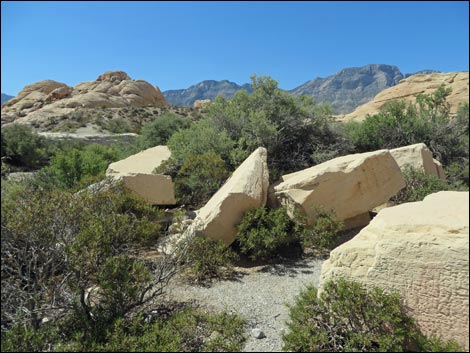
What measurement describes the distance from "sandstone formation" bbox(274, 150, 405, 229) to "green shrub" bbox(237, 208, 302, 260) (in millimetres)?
453

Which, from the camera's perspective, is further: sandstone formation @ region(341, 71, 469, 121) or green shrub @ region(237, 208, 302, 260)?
sandstone formation @ region(341, 71, 469, 121)

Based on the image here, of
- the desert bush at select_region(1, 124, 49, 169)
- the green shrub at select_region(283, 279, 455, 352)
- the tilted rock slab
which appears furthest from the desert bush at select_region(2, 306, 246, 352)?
the desert bush at select_region(1, 124, 49, 169)

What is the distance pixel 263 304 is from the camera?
4426 mm

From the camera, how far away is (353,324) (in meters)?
3.33

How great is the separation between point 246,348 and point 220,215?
8.70 feet

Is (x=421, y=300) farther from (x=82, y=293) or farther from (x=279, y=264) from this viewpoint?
(x=82, y=293)

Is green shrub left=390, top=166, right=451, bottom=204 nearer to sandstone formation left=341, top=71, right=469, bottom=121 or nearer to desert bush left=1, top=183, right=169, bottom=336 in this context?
desert bush left=1, top=183, right=169, bottom=336

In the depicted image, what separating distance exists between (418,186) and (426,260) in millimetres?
5736

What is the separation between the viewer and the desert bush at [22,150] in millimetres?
17516

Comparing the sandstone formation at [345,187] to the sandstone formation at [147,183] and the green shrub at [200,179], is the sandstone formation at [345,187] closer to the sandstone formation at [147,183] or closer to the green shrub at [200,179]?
the green shrub at [200,179]

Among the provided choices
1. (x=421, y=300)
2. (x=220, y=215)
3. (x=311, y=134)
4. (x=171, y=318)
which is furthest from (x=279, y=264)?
(x=311, y=134)

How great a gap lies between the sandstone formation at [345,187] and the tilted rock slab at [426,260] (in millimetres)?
2831

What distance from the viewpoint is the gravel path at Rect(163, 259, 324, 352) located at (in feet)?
12.3

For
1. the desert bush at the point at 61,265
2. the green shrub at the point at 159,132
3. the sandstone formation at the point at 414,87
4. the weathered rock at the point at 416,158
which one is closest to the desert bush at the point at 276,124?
the weathered rock at the point at 416,158
